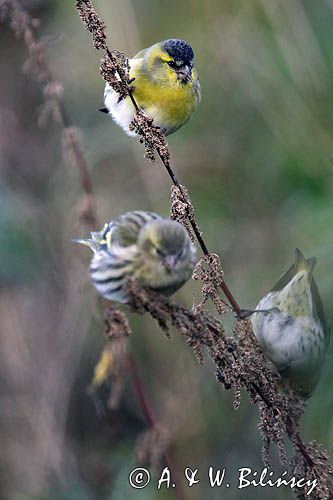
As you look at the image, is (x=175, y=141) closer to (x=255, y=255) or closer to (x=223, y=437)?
(x=255, y=255)

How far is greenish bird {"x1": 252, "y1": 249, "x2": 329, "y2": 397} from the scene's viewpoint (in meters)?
2.79

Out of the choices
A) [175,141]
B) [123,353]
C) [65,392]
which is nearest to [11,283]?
[65,392]

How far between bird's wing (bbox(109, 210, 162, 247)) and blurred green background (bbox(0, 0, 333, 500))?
3.89ft

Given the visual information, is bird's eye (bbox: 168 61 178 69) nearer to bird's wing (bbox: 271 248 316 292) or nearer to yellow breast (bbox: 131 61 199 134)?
yellow breast (bbox: 131 61 199 134)

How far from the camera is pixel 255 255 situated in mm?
3799

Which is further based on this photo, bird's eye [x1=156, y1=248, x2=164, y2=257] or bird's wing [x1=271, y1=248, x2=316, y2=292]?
bird's wing [x1=271, y1=248, x2=316, y2=292]

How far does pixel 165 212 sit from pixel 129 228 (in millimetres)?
1731

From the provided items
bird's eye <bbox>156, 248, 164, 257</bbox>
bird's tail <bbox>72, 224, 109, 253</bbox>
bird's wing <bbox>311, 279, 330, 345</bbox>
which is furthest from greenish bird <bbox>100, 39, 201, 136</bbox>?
bird's eye <bbox>156, 248, 164, 257</bbox>

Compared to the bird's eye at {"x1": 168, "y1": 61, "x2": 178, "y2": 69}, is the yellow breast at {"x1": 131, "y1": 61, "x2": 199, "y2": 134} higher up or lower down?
lower down

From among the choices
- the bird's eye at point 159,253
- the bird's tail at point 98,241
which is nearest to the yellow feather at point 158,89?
the bird's tail at point 98,241

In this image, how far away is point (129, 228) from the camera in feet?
7.21

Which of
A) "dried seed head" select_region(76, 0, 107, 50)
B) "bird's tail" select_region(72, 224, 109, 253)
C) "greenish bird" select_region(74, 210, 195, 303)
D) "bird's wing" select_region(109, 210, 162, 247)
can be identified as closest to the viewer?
"dried seed head" select_region(76, 0, 107, 50)

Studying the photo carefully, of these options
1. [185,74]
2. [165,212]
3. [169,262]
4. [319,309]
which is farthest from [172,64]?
[169,262]

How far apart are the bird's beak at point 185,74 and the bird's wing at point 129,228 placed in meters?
1.15
